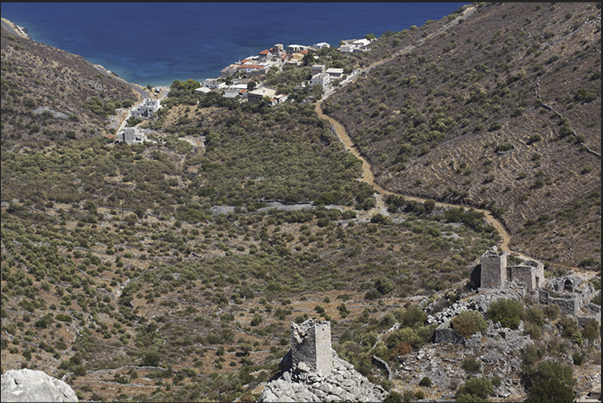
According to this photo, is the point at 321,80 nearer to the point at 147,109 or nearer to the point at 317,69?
the point at 317,69

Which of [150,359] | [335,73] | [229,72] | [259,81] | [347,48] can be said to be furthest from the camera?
[347,48]

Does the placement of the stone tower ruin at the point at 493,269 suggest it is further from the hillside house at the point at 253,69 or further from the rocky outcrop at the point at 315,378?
the hillside house at the point at 253,69

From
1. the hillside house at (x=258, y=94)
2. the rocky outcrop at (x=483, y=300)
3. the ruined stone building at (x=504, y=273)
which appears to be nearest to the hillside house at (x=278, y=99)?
the hillside house at (x=258, y=94)

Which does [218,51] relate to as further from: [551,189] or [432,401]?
[432,401]

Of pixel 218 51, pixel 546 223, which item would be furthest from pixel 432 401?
pixel 218 51

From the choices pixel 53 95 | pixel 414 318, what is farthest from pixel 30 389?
pixel 53 95
